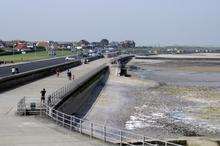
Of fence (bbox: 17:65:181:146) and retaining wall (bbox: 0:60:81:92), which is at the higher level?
fence (bbox: 17:65:181:146)

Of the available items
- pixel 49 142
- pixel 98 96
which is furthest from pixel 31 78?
pixel 49 142

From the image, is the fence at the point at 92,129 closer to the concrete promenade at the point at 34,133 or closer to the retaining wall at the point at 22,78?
the concrete promenade at the point at 34,133

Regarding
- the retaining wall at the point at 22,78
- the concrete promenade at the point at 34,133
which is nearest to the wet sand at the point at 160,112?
the retaining wall at the point at 22,78

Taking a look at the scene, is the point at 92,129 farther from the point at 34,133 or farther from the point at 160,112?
the point at 160,112

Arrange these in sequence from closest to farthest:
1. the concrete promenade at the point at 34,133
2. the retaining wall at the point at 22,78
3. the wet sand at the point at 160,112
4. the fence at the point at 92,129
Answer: the concrete promenade at the point at 34,133, the fence at the point at 92,129, the wet sand at the point at 160,112, the retaining wall at the point at 22,78

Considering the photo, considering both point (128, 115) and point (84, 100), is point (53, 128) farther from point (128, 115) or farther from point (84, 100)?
point (84, 100)

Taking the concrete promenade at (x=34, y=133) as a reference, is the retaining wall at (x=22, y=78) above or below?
below

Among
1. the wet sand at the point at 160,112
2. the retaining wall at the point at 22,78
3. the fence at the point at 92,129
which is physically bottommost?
the wet sand at the point at 160,112

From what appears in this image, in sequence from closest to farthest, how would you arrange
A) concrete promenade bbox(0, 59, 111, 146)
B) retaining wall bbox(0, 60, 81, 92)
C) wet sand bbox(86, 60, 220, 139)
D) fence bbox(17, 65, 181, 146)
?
concrete promenade bbox(0, 59, 111, 146), fence bbox(17, 65, 181, 146), wet sand bbox(86, 60, 220, 139), retaining wall bbox(0, 60, 81, 92)

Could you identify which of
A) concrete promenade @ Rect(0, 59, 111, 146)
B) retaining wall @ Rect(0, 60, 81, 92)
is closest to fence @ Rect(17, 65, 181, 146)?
concrete promenade @ Rect(0, 59, 111, 146)

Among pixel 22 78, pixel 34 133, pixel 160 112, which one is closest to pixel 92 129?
pixel 34 133

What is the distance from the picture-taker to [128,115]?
46.4 m

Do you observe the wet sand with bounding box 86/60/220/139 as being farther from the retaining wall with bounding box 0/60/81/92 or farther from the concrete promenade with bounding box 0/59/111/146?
the concrete promenade with bounding box 0/59/111/146

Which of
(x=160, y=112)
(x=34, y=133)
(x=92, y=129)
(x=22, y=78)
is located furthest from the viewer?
(x=22, y=78)
